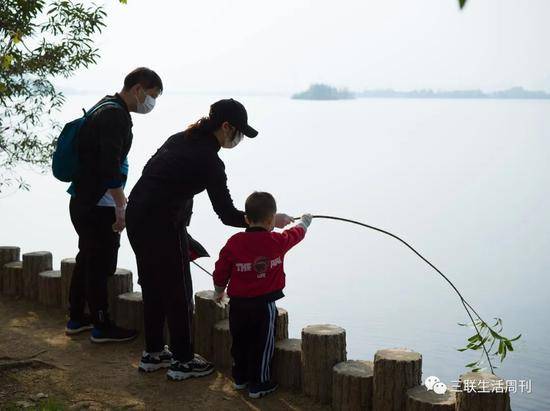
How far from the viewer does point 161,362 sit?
462 cm

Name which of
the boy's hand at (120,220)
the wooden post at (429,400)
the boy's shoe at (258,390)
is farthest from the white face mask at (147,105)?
the wooden post at (429,400)

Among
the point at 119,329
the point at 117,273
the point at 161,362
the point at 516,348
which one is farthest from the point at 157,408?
the point at 516,348

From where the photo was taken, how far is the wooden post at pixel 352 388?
13.0 feet

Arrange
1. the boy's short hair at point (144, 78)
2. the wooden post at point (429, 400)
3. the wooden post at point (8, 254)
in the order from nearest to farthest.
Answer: the wooden post at point (429, 400) → the boy's short hair at point (144, 78) → the wooden post at point (8, 254)

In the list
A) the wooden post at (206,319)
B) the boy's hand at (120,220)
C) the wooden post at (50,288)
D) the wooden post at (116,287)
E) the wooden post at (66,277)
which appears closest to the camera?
the boy's hand at (120,220)

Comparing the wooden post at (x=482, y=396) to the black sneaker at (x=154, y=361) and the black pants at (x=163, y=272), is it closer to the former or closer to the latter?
the black pants at (x=163, y=272)

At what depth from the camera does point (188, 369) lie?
4449 millimetres

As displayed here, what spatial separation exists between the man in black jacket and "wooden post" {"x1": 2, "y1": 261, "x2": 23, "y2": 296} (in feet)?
4.76

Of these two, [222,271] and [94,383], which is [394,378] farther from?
[94,383]

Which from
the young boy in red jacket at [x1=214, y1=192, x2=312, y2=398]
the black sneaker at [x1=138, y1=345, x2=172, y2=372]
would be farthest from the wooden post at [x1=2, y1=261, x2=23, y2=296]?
the young boy in red jacket at [x1=214, y1=192, x2=312, y2=398]

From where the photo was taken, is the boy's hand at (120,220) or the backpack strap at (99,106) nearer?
the backpack strap at (99,106)

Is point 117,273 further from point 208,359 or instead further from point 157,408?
point 157,408

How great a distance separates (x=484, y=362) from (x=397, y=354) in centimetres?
51

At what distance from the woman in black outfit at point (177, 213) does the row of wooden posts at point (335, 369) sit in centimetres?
32
